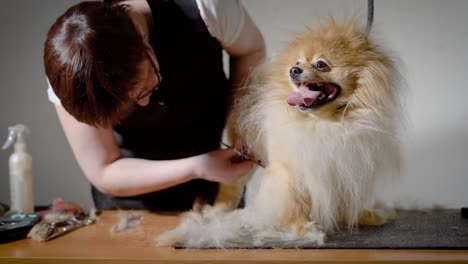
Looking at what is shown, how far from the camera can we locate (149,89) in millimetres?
727

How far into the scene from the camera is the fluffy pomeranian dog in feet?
2.03

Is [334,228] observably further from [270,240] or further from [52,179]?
[52,179]

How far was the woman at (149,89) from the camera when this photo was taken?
2.03 feet

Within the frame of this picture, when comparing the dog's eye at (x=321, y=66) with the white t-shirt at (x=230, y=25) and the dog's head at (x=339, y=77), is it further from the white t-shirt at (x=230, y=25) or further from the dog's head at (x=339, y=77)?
the white t-shirt at (x=230, y=25)

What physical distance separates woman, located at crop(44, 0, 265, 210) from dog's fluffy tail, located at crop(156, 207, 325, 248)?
0.33 feet

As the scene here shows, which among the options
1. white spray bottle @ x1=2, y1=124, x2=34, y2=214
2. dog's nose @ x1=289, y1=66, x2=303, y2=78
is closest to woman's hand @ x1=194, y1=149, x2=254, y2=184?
dog's nose @ x1=289, y1=66, x2=303, y2=78

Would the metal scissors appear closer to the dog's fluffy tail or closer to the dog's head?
the dog's fluffy tail

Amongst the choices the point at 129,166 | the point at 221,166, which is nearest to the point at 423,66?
the point at 221,166

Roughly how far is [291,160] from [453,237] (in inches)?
10.5

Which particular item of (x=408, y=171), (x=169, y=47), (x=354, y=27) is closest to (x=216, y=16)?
(x=169, y=47)

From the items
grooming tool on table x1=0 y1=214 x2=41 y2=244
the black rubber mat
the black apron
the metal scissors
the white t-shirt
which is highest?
the white t-shirt

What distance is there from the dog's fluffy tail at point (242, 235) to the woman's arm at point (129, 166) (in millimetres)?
90

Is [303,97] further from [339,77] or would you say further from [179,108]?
[179,108]

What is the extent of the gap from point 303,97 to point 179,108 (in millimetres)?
358
